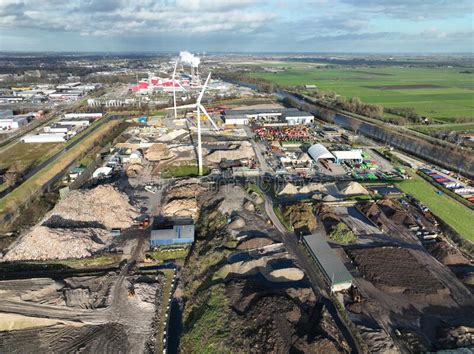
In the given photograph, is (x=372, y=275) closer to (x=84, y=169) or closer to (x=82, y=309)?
(x=82, y=309)

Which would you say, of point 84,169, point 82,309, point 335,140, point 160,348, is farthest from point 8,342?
point 335,140

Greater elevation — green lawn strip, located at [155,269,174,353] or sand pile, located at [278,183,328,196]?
sand pile, located at [278,183,328,196]

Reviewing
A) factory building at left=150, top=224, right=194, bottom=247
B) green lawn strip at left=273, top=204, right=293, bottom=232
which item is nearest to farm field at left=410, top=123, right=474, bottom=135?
green lawn strip at left=273, top=204, right=293, bottom=232

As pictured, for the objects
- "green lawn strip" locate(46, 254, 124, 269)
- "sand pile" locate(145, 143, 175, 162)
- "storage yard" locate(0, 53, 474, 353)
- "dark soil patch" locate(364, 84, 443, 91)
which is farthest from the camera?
"dark soil patch" locate(364, 84, 443, 91)

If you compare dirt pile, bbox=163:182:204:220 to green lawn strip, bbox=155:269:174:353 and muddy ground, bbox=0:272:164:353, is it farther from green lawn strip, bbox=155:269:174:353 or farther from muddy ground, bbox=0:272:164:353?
muddy ground, bbox=0:272:164:353

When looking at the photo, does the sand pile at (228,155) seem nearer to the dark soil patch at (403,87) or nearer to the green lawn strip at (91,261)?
the green lawn strip at (91,261)

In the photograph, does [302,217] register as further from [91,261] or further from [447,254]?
[91,261]

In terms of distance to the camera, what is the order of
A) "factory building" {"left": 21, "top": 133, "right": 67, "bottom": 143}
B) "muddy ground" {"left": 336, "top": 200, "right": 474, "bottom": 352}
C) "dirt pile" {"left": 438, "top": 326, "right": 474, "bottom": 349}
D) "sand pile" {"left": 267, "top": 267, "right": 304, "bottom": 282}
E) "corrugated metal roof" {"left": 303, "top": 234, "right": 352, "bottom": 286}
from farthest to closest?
"factory building" {"left": 21, "top": 133, "right": 67, "bottom": 143} → "sand pile" {"left": 267, "top": 267, "right": 304, "bottom": 282} → "corrugated metal roof" {"left": 303, "top": 234, "right": 352, "bottom": 286} → "muddy ground" {"left": 336, "top": 200, "right": 474, "bottom": 352} → "dirt pile" {"left": 438, "top": 326, "right": 474, "bottom": 349}

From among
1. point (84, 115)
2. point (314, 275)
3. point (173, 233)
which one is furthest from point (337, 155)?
point (84, 115)
